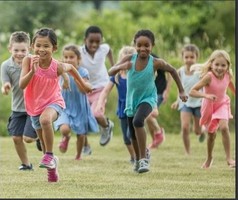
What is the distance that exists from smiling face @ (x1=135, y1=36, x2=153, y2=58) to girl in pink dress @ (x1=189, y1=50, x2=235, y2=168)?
1.12 meters

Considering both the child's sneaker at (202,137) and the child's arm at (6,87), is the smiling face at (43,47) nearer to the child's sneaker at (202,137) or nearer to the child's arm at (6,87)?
the child's arm at (6,87)

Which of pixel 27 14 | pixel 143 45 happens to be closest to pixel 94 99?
pixel 143 45

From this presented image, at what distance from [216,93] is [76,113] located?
2.00m

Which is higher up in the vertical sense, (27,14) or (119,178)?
(27,14)

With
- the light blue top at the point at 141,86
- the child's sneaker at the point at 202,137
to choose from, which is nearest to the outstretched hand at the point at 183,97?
the light blue top at the point at 141,86

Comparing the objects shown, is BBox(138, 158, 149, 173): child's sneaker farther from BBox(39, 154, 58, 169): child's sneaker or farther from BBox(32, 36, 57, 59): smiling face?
BBox(32, 36, 57, 59): smiling face

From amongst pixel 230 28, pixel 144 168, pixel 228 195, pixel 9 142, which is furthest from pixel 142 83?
pixel 230 28

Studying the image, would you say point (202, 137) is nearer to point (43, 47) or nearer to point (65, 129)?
point (65, 129)

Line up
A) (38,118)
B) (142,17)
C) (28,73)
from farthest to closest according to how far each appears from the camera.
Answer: (142,17) < (38,118) < (28,73)

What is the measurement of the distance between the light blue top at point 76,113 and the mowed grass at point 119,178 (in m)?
0.45

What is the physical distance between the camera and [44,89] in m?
9.55

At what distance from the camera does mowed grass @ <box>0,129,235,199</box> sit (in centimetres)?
859

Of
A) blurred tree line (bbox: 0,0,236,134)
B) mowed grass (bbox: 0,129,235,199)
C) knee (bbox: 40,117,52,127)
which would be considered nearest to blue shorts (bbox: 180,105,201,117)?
mowed grass (bbox: 0,129,235,199)

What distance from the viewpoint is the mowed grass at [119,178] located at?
8.59 m
